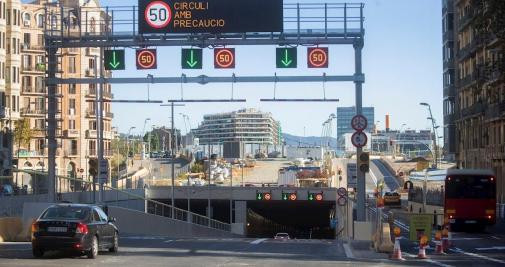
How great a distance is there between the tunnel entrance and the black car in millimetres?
60174

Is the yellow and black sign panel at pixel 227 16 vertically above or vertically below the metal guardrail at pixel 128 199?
above

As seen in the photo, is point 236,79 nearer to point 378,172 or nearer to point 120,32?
point 120,32

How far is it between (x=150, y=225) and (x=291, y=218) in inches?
1947

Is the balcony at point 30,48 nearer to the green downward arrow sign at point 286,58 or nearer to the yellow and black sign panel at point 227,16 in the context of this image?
the yellow and black sign panel at point 227,16

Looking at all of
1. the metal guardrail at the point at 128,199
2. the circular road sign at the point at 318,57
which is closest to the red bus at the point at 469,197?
the circular road sign at the point at 318,57

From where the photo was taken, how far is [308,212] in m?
92.8

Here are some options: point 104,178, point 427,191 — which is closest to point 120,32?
point 104,178

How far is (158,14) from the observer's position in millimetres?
34781

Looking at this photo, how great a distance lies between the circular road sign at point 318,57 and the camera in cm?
3488

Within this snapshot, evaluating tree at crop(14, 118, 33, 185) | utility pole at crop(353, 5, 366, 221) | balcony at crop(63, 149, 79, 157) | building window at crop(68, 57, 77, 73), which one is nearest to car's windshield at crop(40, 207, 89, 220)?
utility pole at crop(353, 5, 366, 221)

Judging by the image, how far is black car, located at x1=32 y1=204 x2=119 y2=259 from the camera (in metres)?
21.7

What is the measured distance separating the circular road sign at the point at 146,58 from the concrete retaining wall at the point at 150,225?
10.3 meters

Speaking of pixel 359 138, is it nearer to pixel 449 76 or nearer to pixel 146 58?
pixel 146 58

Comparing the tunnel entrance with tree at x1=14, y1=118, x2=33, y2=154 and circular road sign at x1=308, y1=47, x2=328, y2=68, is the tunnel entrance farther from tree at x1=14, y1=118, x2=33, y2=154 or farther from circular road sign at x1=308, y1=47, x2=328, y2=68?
circular road sign at x1=308, y1=47, x2=328, y2=68
